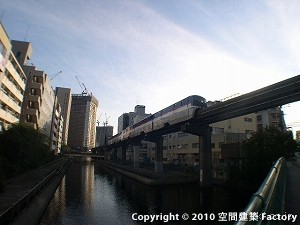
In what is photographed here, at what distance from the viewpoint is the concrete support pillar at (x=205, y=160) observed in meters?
44.8

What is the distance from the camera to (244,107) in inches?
1451

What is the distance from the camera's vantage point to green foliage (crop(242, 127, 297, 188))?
122ft

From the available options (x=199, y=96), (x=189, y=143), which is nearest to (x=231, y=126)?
(x=189, y=143)

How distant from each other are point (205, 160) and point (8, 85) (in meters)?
44.6

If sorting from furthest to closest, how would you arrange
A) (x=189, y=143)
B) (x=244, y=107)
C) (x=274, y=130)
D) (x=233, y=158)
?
(x=189, y=143) < (x=233, y=158) < (x=274, y=130) < (x=244, y=107)

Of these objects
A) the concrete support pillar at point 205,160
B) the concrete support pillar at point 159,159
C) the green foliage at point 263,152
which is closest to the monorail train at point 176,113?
the concrete support pillar at point 205,160

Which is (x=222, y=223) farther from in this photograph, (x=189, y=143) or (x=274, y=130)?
(x=189, y=143)

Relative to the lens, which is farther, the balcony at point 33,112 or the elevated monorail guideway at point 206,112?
the balcony at point 33,112

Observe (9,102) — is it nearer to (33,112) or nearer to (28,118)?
(33,112)

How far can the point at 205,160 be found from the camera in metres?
45.9

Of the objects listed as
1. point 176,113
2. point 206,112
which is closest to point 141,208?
point 206,112

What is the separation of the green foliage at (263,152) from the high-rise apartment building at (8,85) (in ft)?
154

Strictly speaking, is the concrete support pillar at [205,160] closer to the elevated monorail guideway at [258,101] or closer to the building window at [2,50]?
the elevated monorail guideway at [258,101]

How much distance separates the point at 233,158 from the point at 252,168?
31.8 ft
